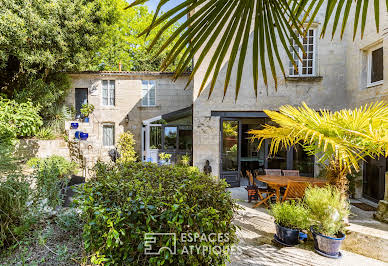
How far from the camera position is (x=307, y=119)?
416cm

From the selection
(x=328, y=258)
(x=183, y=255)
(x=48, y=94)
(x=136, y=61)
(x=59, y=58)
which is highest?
(x=136, y=61)

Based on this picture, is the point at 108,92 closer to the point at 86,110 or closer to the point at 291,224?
the point at 86,110

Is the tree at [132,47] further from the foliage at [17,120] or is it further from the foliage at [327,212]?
the foliage at [327,212]

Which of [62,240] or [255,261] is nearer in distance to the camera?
[62,240]

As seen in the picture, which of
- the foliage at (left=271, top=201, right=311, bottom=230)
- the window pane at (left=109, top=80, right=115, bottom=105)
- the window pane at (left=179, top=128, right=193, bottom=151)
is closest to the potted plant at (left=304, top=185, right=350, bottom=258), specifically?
the foliage at (left=271, top=201, right=311, bottom=230)

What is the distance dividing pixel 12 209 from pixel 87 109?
10.6m

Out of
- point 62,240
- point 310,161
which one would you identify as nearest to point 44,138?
point 62,240

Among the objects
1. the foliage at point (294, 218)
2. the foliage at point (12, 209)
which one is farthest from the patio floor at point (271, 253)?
the foliage at point (12, 209)

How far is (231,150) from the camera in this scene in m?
8.30

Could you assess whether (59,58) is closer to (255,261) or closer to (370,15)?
(255,261)

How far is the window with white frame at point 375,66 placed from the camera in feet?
20.7

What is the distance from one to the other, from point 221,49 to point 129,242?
2.15 metres

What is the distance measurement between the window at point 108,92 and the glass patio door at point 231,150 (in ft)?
27.0

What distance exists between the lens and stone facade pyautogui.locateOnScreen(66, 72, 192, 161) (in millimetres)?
12625
